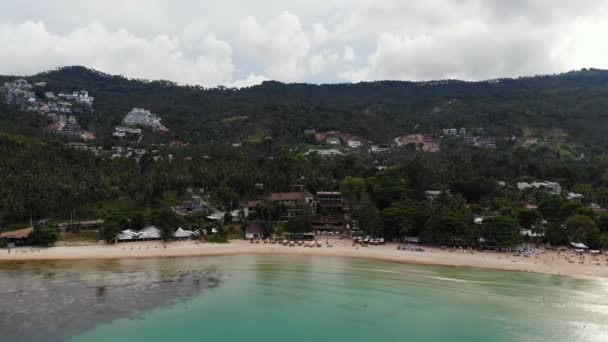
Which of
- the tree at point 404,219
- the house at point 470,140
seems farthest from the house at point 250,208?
the house at point 470,140

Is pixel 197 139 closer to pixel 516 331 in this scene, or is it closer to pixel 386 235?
pixel 386 235

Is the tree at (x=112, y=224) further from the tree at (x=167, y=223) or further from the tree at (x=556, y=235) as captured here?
the tree at (x=556, y=235)

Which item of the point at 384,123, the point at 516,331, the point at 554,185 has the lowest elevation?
the point at 516,331

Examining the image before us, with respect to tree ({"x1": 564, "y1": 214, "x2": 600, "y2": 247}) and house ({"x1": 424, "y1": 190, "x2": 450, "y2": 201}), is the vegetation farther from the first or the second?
house ({"x1": 424, "y1": 190, "x2": 450, "y2": 201})

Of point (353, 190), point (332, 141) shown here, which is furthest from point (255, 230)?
point (332, 141)

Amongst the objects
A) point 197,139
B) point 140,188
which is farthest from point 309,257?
point 197,139

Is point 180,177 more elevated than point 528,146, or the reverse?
point 528,146

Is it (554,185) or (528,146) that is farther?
(528,146)
